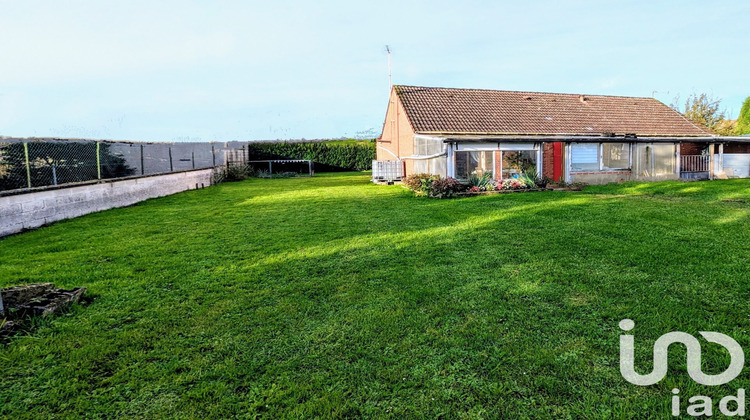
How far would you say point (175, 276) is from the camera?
5.04m

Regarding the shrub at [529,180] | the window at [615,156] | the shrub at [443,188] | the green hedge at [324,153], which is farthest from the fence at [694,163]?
the green hedge at [324,153]

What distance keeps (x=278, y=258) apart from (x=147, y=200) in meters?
10.3

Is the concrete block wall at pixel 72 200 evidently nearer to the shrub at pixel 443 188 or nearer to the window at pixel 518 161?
the shrub at pixel 443 188

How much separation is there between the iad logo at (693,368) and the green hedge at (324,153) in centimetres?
3085

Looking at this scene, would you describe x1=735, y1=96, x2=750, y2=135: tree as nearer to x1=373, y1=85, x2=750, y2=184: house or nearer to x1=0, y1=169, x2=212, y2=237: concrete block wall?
x1=373, y1=85, x2=750, y2=184: house

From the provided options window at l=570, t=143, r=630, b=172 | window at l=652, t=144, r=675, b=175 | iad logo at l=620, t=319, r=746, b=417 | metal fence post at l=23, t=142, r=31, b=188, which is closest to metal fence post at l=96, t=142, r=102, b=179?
metal fence post at l=23, t=142, r=31, b=188

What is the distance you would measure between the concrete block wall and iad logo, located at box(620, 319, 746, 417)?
33.4 ft

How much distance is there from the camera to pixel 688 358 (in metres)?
2.93

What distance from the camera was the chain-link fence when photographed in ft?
28.8

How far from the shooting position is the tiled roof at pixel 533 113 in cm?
2042

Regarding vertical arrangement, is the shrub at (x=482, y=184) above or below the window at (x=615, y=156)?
below

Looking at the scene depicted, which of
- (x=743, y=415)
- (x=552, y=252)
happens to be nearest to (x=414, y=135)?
(x=552, y=252)

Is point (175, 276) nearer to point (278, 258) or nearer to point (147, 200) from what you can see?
point (278, 258)

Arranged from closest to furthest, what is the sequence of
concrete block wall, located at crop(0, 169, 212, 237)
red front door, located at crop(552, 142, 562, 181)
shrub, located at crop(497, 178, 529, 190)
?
concrete block wall, located at crop(0, 169, 212, 237)
shrub, located at crop(497, 178, 529, 190)
red front door, located at crop(552, 142, 562, 181)
